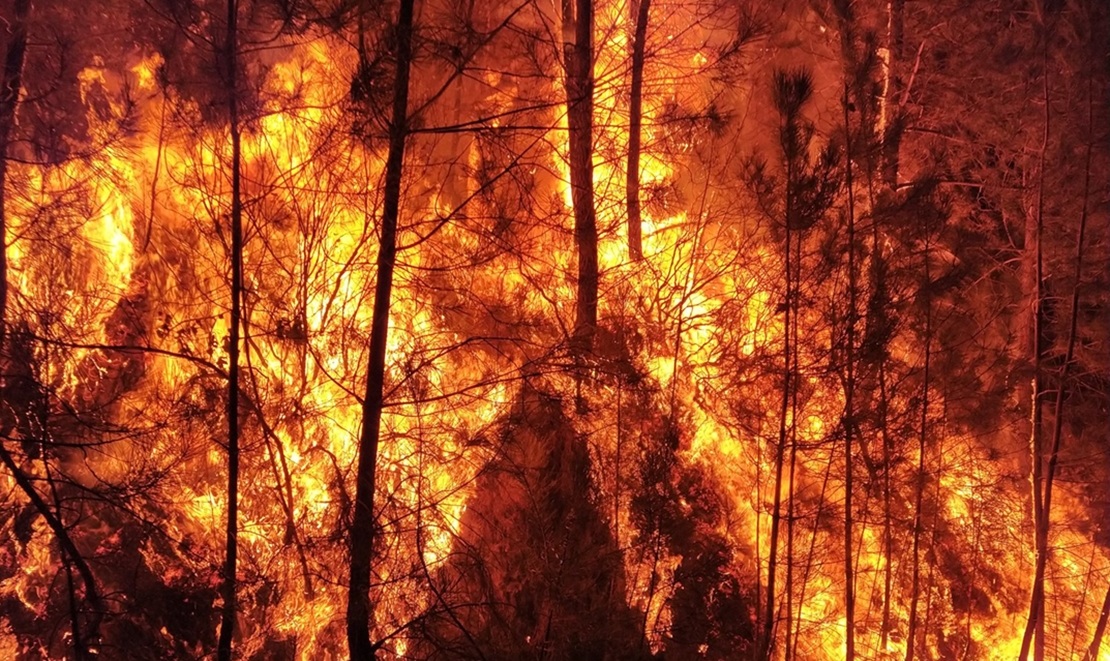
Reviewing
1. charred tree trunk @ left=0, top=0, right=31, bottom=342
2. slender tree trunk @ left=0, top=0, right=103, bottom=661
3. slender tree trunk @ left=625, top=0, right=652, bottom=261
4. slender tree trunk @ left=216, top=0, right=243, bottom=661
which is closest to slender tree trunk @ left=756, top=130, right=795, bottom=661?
slender tree trunk @ left=625, top=0, right=652, bottom=261

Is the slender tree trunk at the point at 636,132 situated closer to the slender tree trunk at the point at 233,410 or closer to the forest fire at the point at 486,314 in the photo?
the forest fire at the point at 486,314

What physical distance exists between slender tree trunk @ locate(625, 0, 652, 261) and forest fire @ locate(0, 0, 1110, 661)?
1.4 inches

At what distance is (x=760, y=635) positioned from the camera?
5625 millimetres

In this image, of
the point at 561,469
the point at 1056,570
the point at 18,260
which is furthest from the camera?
the point at 1056,570

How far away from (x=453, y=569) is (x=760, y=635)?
2.84m

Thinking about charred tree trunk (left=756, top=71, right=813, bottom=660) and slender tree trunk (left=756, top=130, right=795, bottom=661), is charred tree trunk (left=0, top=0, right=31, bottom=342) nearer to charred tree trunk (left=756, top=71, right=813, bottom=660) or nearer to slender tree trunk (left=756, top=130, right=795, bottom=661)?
charred tree trunk (left=756, top=71, right=813, bottom=660)

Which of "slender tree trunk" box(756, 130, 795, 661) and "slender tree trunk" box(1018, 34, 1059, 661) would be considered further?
"slender tree trunk" box(1018, 34, 1059, 661)

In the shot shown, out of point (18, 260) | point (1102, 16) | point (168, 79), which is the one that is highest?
point (1102, 16)

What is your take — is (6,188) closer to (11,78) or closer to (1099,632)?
(11,78)

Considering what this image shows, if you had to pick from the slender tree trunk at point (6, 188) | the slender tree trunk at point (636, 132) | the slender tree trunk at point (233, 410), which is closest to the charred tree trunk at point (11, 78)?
the slender tree trunk at point (6, 188)

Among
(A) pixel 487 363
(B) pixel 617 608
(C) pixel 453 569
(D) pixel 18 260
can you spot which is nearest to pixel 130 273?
(D) pixel 18 260

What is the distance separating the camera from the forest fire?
4.34 m

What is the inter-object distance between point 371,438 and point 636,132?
3181mm

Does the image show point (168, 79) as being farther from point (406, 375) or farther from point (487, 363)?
point (487, 363)
